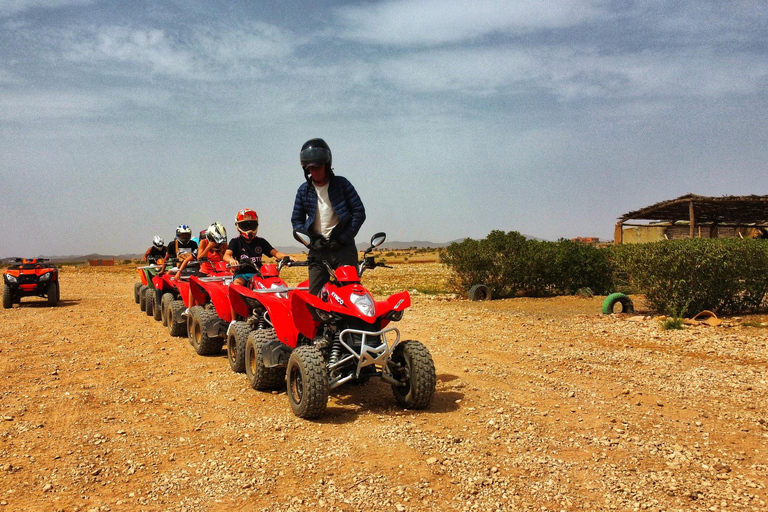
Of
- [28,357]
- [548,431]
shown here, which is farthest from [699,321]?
[28,357]

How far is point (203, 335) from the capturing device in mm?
8039

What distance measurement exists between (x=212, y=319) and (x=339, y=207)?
3340mm

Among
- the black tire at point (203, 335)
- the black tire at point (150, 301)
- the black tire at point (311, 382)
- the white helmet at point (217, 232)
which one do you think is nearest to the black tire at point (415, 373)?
the black tire at point (311, 382)

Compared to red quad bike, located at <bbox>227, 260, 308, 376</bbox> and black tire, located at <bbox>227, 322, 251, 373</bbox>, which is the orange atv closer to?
red quad bike, located at <bbox>227, 260, 308, 376</bbox>

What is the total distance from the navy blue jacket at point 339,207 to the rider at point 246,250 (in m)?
1.63

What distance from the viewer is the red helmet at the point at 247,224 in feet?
24.8

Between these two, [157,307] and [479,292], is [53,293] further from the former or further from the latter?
[479,292]

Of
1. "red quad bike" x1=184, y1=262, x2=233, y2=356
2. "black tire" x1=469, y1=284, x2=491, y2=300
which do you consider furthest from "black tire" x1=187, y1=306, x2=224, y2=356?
"black tire" x1=469, y1=284, x2=491, y2=300

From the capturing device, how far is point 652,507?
346 centimetres

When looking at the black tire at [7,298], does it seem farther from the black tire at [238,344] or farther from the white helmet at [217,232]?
the black tire at [238,344]

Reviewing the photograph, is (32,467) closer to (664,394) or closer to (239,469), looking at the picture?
(239,469)

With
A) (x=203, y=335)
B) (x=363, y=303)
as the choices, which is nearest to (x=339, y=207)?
(x=363, y=303)

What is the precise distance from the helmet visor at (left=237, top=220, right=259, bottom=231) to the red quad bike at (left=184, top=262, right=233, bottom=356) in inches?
36.1

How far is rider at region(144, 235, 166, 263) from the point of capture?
13.6m
